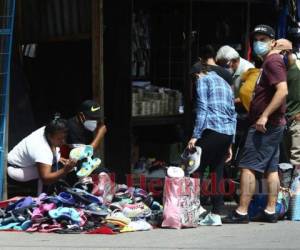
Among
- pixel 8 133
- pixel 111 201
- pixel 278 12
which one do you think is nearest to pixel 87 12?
pixel 8 133

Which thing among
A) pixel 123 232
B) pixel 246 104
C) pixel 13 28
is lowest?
pixel 123 232

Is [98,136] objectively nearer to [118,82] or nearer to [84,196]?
[84,196]

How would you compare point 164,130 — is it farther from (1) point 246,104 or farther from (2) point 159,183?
(1) point 246,104

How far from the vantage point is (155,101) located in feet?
28.3

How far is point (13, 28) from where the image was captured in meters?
7.73

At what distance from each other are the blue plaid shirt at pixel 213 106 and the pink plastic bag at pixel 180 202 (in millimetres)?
537

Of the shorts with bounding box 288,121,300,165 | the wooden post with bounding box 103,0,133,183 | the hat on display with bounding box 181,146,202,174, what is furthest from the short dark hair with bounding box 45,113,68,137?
the shorts with bounding box 288,121,300,165

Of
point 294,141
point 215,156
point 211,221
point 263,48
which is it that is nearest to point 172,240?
point 211,221

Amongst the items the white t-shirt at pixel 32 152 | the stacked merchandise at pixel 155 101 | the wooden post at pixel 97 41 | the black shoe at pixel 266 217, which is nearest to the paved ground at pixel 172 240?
the black shoe at pixel 266 217

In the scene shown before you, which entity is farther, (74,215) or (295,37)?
(295,37)

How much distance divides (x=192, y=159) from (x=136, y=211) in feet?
A: 2.41

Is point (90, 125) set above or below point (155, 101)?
below

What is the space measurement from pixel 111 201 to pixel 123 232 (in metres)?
0.56

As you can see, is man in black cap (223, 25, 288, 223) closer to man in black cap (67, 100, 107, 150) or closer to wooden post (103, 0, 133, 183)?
man in black cap (67, 100, 107, 150)
